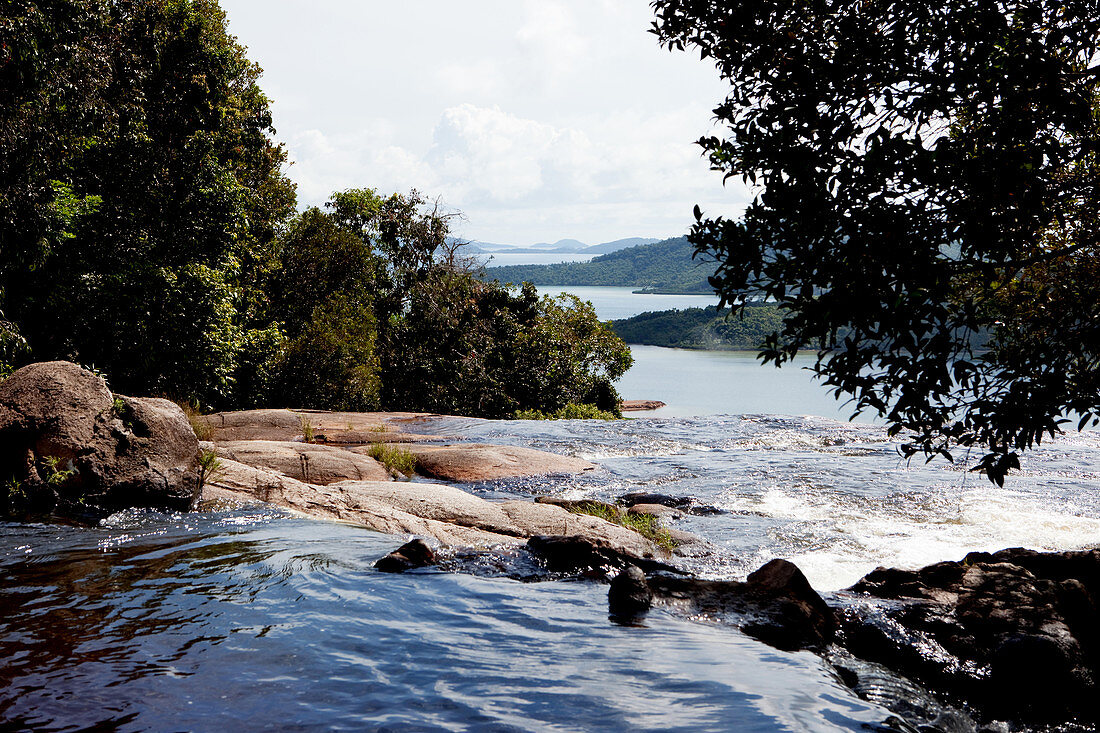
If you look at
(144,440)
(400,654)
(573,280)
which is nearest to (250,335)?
(144,440)

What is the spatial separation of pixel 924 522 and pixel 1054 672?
8640mm

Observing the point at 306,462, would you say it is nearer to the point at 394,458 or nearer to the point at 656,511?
the point at 394,458

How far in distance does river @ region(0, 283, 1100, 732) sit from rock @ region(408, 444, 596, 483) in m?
4.94

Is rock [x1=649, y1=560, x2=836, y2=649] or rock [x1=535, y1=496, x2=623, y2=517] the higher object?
rock [x1=649, y1=560, x2=836, y2=649]

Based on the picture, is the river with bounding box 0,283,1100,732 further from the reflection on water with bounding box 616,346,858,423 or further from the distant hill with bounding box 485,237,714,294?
the distant hill with bounding box 485,237,714,294

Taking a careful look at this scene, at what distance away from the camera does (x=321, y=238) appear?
33.9 m

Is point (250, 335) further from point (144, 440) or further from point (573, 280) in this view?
→ point (573, 280)

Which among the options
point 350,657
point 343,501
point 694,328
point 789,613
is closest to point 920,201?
point 789,613

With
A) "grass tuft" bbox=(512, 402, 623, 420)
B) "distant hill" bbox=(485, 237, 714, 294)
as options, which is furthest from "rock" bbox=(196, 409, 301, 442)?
"distant hill" bbox=(485, 237, 714, 294)

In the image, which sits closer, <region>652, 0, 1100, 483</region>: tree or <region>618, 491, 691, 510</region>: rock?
<region>652, 0, 1100, 483</region>: tree

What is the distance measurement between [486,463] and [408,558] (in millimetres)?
8233

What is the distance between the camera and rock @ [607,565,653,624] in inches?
320

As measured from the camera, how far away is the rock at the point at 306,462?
48.8 feet

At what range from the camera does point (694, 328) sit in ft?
159
